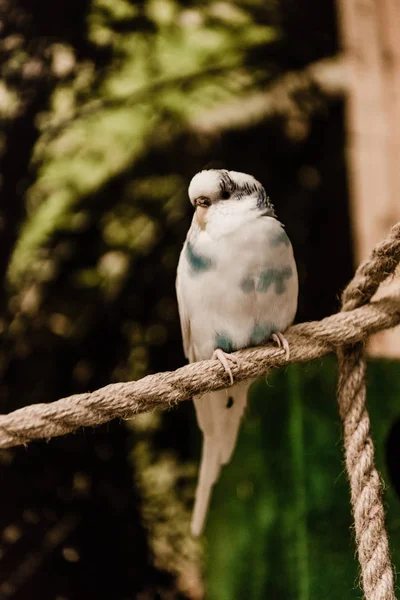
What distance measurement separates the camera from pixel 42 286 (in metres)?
0.96

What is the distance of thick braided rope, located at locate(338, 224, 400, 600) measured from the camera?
1.71ft

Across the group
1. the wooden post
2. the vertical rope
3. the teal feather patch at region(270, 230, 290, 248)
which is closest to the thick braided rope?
the vertical rope

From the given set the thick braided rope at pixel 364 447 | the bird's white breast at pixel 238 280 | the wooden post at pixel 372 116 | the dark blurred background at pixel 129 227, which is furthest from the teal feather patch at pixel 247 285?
the wooden post at pixel 372 116

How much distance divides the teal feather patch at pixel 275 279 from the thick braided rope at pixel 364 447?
3.6 inches

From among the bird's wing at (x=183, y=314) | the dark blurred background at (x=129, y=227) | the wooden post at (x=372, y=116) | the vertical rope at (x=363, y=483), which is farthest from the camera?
the wooden post at (x=372, y=116)

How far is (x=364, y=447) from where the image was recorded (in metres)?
0.57

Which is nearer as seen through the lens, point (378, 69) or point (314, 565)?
point (314, 565)

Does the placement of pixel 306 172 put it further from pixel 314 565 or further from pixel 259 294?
pixel 314 565

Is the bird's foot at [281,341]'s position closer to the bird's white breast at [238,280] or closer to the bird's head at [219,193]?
the bird's white breast at [238,280]

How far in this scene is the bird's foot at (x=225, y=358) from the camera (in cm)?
56

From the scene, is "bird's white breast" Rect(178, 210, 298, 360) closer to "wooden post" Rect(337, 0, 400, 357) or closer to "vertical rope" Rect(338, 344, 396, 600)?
"vertical rope" Rect(338, 344, 396, 600)

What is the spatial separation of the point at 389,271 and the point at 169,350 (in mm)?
557

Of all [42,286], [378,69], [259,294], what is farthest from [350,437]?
[378,69]

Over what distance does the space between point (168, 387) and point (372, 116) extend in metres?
0.90
